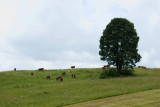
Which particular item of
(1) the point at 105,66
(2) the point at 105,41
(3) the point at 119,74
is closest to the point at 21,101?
(3) the point at 119,74

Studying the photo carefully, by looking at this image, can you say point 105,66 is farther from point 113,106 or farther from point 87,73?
point 113,106

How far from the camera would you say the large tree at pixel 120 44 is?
2303 inches

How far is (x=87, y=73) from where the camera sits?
59.9 m

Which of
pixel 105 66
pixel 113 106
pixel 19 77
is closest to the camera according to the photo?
pixel 113 106

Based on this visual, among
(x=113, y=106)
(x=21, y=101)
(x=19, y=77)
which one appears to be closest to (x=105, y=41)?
(x=19, y=77)

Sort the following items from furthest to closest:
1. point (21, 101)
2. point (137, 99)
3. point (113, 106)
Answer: point (21, 101) < point (137, 99) < point (113, 106)

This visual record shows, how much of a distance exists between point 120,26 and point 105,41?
5.62 metres

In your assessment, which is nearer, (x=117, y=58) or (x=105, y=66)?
(x=117, y=58)

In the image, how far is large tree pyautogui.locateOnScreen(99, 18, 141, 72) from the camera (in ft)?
192

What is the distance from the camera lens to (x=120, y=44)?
5981cm

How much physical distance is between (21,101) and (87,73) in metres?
32.6

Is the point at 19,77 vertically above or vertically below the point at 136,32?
below

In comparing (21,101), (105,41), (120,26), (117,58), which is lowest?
(21,101)

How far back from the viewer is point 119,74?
56.1m
